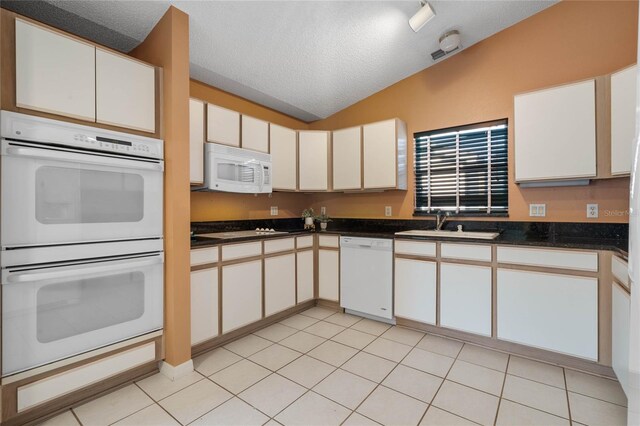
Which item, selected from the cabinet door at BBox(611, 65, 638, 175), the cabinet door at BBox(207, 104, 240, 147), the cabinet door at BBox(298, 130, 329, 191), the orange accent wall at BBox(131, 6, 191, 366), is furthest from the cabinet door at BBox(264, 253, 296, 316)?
the cabinet door at BBox(611, 65, 638, 175)

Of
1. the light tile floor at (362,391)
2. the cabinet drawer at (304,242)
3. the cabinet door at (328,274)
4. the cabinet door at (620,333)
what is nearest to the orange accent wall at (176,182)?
the light tile floor at (362,391)

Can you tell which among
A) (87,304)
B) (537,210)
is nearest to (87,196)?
(87,304)

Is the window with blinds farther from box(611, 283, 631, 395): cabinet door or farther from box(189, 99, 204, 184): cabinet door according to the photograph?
box(189, 99, 204, 184): cabinet door

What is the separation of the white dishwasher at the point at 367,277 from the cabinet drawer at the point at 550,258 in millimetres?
1020

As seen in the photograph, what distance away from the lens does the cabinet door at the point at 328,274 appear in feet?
11.1

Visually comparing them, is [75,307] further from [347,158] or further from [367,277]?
[347,158]

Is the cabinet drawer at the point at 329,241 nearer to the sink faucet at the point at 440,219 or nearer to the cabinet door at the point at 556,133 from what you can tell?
the sink faucet at the point at 440,219

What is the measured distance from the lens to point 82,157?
1.77 meters

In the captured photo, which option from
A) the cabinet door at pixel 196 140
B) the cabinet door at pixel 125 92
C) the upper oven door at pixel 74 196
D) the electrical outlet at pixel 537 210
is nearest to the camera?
the upper oven door at pixel 74 196

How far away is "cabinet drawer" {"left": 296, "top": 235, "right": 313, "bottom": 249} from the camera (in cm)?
331

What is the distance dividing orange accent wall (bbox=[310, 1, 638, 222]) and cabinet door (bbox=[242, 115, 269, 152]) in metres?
1.47

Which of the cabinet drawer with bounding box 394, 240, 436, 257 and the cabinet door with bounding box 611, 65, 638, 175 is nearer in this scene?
the cabinet door with bounding box 611, 65, 638, 175

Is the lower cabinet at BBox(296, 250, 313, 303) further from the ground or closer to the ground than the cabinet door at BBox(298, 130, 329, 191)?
closer to the ground

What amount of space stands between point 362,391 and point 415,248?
54.7 inches
